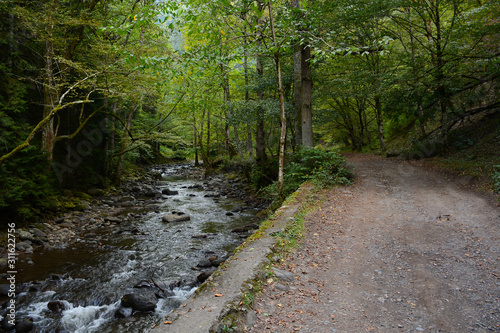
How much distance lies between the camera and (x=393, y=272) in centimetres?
413

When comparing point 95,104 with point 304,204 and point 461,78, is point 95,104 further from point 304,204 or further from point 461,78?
point 461,78

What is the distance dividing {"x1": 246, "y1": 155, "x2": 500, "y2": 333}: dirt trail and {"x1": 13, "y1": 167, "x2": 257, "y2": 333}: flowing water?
2.71 metres

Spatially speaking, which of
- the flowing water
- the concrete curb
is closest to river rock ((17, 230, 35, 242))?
the flowing water

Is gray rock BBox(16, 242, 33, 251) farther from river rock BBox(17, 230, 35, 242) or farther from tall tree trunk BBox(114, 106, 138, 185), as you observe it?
tall tree trunk BBox(114, 106, 138, 185)

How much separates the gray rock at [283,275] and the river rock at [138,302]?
2.62 meters

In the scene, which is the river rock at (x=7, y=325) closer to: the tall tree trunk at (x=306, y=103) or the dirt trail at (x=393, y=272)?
the dirt trail at (x=393, y=272)

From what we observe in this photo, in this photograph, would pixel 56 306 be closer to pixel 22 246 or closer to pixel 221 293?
pixel 22 246

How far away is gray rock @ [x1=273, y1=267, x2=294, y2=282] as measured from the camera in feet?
12.7

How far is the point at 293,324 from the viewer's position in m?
2.96

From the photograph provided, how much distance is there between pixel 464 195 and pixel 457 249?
4151mm

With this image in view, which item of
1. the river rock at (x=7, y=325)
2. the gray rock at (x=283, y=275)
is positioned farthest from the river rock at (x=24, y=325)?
the gray rock at (x=283, y=275)

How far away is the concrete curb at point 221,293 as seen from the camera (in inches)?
107

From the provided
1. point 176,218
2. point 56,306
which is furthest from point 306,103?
point 56,306

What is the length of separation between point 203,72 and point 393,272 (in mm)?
7045
